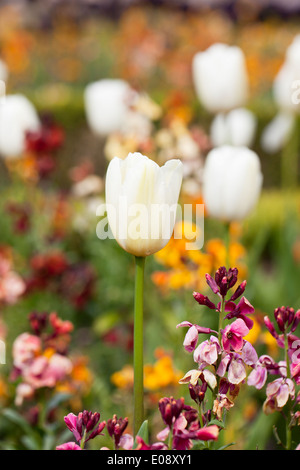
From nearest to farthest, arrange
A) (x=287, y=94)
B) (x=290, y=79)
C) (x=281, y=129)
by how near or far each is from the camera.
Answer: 1. (x=290, y=79)
2. (x=287, y=94)
3. (x=281, y=129)

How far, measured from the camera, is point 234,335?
2.38 feet

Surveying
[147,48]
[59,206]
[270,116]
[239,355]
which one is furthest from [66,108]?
[239,355]

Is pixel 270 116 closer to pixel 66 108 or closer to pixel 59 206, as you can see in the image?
pixel 66 108

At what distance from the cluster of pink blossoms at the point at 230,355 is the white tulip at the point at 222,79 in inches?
45.8

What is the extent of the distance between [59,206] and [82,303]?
0.63 metres

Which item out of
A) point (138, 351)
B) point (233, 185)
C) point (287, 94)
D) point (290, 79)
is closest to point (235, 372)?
point (138, 351)

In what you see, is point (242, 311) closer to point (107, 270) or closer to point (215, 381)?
point (215, 381)

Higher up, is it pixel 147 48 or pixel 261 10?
pixel 261 10

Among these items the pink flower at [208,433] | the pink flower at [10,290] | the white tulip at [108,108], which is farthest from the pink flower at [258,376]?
the white tulip at [108,108]

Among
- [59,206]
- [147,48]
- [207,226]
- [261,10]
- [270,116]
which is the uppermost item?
[261,10]

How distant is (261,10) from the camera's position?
33.5ft

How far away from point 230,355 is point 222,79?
1212mm

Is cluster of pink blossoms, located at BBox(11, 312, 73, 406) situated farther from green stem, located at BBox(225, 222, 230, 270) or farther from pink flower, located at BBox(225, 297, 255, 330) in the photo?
pink flower, located at BBox(225, 297, 255, 330)
